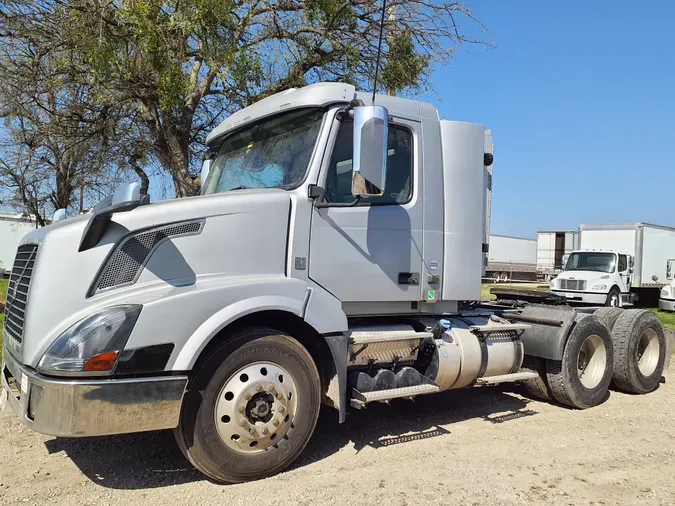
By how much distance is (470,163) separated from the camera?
573 cm

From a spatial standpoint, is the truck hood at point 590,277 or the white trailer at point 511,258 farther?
the white trailer at point 511,258

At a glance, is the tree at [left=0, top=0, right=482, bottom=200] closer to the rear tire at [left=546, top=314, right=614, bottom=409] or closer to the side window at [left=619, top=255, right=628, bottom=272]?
the rear tire at [left=546, top=314, right=614, bottom=409]

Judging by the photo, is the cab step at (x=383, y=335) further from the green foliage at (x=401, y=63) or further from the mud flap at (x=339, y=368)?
the green foliage at (x=401, y=63)

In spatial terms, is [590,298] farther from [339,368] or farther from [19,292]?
[19,292]

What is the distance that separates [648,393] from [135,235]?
6.80 m

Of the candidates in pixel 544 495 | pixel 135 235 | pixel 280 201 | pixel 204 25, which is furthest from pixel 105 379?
pixel 204 25

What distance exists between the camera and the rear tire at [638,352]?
289 inches

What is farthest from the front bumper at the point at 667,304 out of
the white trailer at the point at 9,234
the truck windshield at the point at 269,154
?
the white trailer at the point at 9,234

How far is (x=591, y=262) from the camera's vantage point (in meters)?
22.5

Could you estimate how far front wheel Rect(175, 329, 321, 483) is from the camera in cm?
404

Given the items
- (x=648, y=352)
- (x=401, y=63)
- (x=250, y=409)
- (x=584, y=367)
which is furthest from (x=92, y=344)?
(x=401, y=63)

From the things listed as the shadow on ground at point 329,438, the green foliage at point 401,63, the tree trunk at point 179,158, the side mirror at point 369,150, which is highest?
the green foliage at point 401,63

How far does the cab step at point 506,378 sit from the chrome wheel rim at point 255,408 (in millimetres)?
2186

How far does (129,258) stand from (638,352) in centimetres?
676
